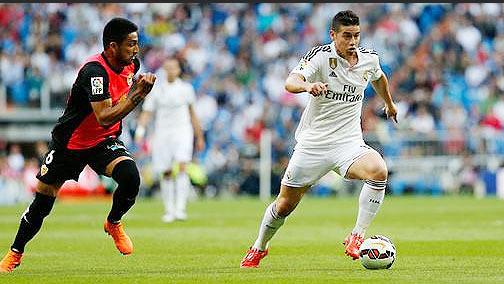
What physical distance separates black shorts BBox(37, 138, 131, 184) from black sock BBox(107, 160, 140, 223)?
18 centimetres

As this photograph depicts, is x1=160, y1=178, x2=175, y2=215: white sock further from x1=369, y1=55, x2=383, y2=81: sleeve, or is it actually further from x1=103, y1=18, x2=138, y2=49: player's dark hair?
x1=103, y1=18, x2=138, y2=49: player's dark hair

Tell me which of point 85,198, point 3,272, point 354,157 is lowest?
point 85,198

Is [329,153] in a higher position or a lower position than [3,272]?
higher

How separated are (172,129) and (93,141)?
361 inches

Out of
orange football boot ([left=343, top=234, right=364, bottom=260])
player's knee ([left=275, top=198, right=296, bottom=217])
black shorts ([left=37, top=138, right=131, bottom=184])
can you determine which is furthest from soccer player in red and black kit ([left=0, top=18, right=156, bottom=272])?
orange football boot ([left=343, top=234, right=364, bottom=260])

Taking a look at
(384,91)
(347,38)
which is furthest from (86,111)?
(384,91)

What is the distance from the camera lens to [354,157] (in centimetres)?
1168

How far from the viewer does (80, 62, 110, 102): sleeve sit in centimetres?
1085

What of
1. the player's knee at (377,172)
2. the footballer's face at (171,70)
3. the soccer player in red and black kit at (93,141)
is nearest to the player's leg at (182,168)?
the footballer's face at (171,70)

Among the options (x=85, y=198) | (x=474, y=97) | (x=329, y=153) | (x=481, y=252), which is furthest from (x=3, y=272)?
(x=474, y=97)

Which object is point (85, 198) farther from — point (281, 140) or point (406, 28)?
point (406, 28)

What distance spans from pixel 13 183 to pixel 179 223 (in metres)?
12.8

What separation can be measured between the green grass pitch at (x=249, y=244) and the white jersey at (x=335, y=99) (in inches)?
52.1

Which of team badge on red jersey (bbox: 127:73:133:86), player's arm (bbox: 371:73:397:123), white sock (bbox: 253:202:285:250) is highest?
team badge on red jersey (bbox: 127:73:133:86)
